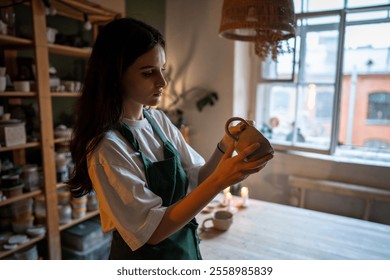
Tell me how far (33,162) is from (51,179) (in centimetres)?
22

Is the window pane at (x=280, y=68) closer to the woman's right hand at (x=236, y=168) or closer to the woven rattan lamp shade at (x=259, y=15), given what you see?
the woven rattan lamp shade at (x=259, y=15)

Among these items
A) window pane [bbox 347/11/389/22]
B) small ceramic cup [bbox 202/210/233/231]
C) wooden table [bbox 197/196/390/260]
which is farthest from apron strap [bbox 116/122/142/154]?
window pane [bbox 347/11/389/22]

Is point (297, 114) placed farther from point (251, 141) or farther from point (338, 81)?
point (251, 141)

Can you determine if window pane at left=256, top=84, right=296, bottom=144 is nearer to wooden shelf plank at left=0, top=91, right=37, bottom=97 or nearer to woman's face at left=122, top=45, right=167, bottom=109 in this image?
wooden shelf plank at left=0, top=91, right=37, bottom=97

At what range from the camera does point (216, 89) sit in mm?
2736

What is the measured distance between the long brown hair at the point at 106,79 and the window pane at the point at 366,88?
2.12 m

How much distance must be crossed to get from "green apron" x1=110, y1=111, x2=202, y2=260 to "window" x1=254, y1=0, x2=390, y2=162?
1687 millimetres

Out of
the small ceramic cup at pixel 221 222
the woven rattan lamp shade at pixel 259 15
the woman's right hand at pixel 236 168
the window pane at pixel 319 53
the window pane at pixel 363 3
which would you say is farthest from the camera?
the window pane at pixel 319 53

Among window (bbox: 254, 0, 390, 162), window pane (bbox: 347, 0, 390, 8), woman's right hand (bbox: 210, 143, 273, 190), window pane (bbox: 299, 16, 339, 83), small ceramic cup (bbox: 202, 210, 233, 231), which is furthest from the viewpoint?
window pane (bbox: 299, 16, 339, 83)

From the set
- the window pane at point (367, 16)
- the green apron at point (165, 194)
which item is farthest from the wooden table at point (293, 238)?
the window pane at point (367, 16)

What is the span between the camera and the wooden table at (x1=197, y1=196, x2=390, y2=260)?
4.05 ft

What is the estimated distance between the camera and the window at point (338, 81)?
7.56 ft

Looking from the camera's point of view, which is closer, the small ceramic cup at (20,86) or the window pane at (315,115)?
the small ceramic cup at (20,86)

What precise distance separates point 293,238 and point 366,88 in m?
1.64
